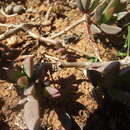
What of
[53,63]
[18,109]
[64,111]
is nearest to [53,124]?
[64,111]

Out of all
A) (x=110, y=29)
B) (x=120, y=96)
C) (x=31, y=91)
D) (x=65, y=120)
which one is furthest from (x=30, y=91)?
(x=110, y=29)

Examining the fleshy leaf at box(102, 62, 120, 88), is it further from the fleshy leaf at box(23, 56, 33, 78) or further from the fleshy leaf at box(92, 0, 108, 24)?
the fleshy leaf at box(92, 0, 108, 24)

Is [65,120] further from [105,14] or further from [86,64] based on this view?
[105,14]

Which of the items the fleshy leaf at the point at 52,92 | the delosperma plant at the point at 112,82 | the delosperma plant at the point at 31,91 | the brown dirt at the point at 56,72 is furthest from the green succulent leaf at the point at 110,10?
the fleshy leaf at the point at 52,92

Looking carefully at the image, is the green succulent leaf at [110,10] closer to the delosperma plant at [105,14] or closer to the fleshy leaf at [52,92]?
the delosperma plant at [105,14]

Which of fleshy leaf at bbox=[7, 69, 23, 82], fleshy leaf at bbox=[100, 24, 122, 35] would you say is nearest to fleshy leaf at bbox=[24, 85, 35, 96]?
fleshy leaf at bbox=[7, 69, 23, 82]

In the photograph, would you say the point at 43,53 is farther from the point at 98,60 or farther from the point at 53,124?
the point at 53,124
